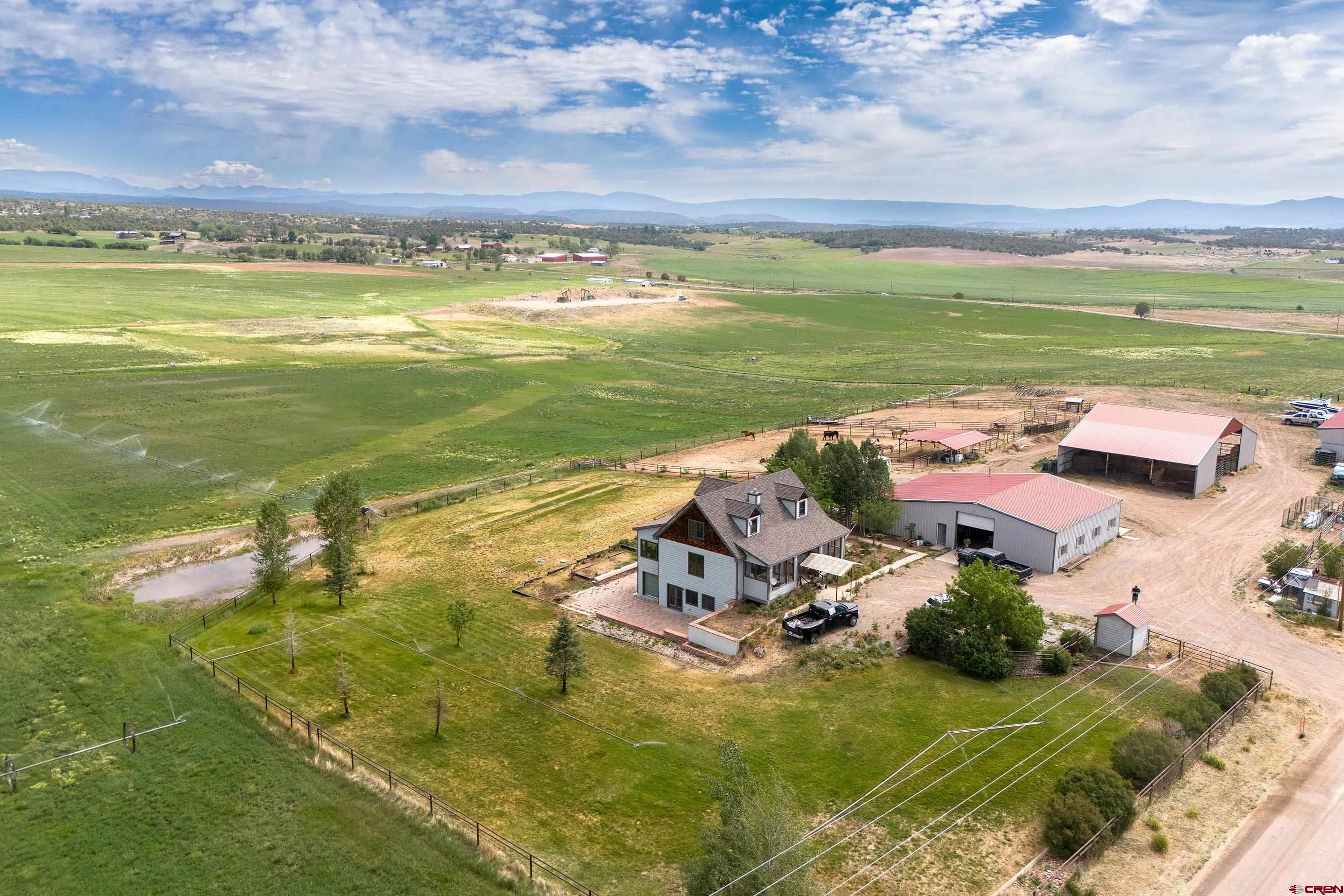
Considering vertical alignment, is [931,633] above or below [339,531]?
below

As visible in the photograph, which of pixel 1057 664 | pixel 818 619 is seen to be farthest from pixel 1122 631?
pixel 818 619

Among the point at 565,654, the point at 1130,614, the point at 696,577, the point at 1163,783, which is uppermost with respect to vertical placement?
the point at 1130,614

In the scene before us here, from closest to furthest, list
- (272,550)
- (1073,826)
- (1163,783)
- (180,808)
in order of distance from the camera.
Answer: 1. (1073,826)
2. (180,808)
3. (1163,783)
4. (272,550)

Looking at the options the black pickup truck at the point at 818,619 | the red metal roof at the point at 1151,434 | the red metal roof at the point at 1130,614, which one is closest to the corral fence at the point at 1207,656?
the red metal roof at the point at 1130,614

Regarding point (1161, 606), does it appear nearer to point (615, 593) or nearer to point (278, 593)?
point (615, 593)

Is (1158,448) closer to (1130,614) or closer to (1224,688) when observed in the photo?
(1130,614)

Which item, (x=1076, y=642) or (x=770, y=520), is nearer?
(x=1076, y=642)

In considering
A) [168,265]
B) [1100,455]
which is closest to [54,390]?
[1100,455]
